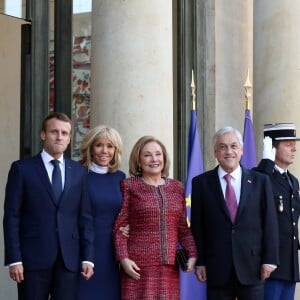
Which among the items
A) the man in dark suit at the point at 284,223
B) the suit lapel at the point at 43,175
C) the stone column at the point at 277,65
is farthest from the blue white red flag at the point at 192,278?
the suit lapel at the point at 43,175

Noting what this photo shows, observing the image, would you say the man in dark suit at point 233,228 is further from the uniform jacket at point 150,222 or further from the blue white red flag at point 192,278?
the blue white red flag at point 192,278

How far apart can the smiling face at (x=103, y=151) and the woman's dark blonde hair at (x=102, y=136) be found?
0.06 feet

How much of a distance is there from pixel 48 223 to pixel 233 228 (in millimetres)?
1274

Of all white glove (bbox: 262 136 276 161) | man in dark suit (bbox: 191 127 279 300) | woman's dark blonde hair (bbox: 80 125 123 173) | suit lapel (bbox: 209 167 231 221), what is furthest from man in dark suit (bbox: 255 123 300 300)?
woman's dark blonde hair (bbox: 80 125 123 173)

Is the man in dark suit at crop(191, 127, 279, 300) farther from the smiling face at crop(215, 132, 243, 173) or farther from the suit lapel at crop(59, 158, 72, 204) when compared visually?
the suit lapel at crop(59, 158, 72, 204)

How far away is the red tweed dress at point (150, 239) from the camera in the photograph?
6.52 meters

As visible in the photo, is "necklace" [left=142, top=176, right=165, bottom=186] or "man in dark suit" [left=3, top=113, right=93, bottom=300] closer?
"man in dark suit" [left=3, top=113, right=93, bottom=300]

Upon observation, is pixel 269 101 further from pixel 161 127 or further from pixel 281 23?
pixel 161 127

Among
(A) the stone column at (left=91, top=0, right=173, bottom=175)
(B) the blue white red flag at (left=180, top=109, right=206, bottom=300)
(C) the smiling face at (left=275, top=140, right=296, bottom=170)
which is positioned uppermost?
(A) the stone column at (left=91, top=0, right=173, bottom=175)

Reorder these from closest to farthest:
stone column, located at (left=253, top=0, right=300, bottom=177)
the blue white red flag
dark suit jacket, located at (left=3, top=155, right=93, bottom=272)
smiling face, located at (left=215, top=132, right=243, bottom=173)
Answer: dark suit jacket, located at (left=3, top=155, right=93, bottom=272), smiling face, located at (left=215, top=132, right=243, bottom=173), the blue white red flag, stone column, located at (left=253, top=0, right=300, bottom=177)

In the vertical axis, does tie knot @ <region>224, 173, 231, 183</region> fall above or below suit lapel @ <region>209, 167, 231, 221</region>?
above

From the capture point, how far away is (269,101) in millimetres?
9141

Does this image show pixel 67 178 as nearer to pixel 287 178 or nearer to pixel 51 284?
pixel 51 284

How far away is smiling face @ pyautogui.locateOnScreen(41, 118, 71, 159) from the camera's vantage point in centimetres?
636
